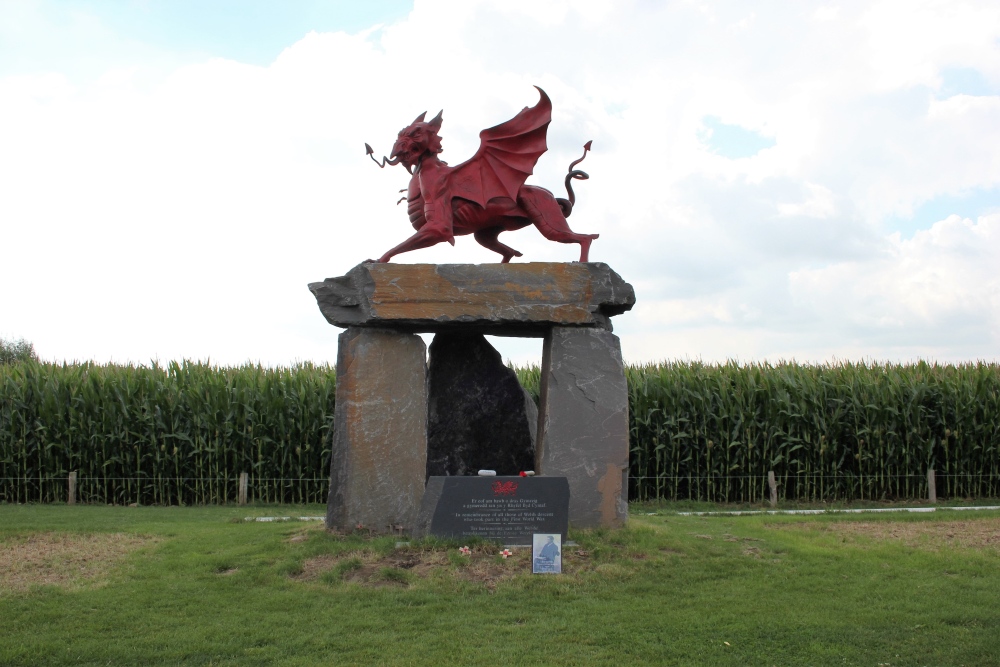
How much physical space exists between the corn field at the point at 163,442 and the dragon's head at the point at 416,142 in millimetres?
7012

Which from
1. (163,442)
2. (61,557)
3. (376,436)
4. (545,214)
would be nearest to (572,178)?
(545,214)

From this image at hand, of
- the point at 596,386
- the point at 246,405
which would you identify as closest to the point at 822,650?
the point at 596,386

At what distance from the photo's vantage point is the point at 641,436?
53.7ft

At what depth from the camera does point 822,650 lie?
641cm

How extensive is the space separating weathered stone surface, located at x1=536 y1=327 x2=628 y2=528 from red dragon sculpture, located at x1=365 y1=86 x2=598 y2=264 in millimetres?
1056

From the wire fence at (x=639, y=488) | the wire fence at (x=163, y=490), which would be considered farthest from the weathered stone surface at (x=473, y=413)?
the wire fence at (x=163, y=490)

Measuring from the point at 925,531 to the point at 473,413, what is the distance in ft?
17.9

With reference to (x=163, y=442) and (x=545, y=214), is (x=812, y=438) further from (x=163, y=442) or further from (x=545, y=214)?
(x=163, y=442)

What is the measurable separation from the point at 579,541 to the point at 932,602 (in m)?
3.03

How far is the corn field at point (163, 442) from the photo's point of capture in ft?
51.9

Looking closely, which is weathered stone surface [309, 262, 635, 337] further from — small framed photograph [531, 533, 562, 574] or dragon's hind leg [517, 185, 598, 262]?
small framed photograph [531, 533, 562, 574]

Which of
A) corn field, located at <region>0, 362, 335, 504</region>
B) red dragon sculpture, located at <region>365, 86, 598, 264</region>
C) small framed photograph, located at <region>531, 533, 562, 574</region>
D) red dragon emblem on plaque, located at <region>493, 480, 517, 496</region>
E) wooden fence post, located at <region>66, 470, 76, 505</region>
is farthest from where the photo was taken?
corn field, located at <region>0, 362, 335, 504</region>

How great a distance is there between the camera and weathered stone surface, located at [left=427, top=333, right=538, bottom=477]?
10461 mm

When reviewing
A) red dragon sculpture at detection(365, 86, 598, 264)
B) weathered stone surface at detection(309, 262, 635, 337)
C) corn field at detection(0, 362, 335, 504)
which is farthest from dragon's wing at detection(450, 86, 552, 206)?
corn field at detection(0, 362, 335, 504)
